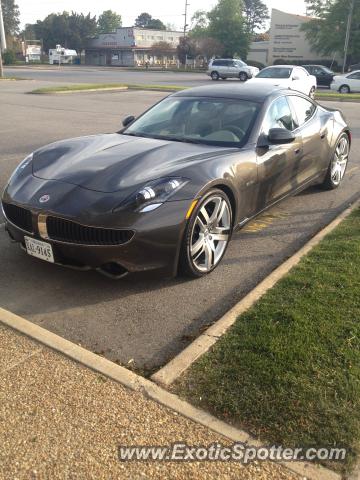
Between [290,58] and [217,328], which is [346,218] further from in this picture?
[290,58]

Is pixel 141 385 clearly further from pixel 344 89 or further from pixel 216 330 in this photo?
pixel 344 89

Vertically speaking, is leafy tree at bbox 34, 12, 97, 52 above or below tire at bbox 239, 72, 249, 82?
above

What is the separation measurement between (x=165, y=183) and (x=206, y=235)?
609 millimetres

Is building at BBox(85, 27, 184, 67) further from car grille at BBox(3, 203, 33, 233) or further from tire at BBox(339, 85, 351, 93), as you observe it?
car grille at BBox(3, 203, 33, 233)

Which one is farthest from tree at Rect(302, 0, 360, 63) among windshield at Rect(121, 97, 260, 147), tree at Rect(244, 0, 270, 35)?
tree at Rect(244, 0, 270, 35)

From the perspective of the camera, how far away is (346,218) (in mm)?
5418

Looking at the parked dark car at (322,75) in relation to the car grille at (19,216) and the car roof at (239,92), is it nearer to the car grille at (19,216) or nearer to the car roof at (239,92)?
the car roof at (239,92)

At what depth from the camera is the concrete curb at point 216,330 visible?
2.70 m

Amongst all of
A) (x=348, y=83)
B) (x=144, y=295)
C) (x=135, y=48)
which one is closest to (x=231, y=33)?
(x=135, y=48)

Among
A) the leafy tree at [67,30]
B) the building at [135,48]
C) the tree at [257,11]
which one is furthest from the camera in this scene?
the tree at [257,11]

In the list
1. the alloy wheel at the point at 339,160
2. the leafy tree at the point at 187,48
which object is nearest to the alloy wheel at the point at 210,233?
the alloy wheel at the point at 339,160

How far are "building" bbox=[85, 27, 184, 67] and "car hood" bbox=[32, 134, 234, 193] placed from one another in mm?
84279

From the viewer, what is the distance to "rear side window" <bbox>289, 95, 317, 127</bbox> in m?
5.46

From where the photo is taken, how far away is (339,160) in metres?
6.71
